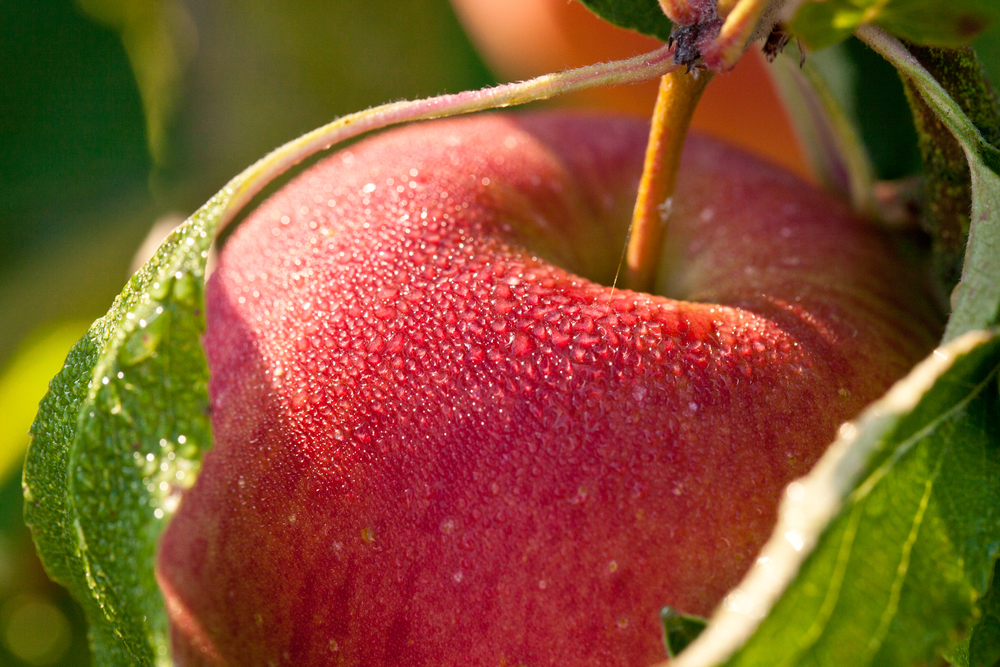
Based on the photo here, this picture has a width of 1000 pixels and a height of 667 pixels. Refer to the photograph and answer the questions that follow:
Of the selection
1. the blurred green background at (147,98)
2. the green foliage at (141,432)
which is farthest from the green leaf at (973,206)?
the blurred green background at (147,98)

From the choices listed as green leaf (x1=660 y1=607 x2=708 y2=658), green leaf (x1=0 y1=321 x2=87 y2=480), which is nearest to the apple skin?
green leaf (x1=660 y1=607 x2=708 y2=658)

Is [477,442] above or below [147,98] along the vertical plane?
below

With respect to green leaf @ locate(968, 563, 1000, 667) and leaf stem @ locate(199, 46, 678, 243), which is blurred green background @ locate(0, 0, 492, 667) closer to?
leaf stem @ locate(199, 46, 678, 243)

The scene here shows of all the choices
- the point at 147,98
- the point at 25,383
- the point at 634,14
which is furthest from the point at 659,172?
the point at 147,98

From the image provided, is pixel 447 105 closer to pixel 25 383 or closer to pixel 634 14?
pixel 634 14

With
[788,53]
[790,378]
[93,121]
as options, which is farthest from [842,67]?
[93,121]

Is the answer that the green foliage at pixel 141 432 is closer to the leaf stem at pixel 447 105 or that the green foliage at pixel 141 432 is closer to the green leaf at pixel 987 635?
the leaf stem at pixel 447 105
